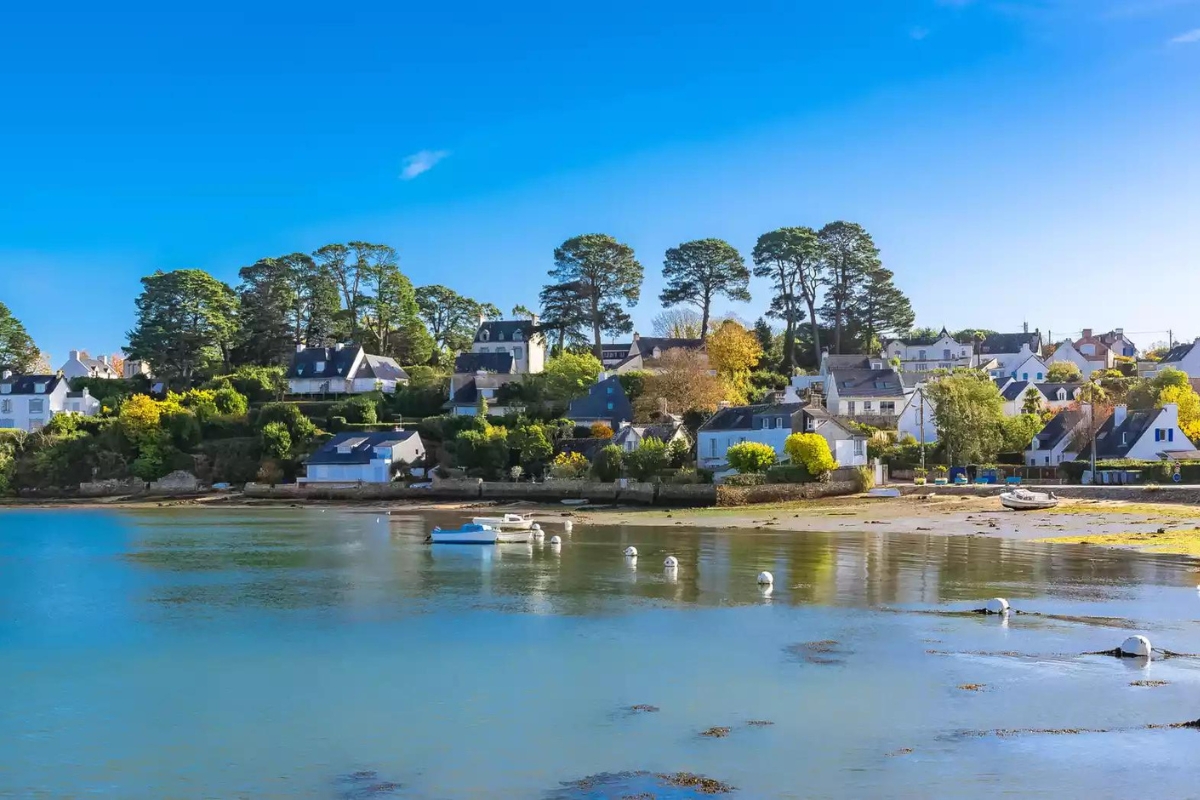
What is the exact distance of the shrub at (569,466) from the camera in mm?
65625

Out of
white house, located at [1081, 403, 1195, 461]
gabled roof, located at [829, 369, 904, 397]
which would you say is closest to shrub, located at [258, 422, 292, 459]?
gabled roof, located at [829, 369, 904, 397]

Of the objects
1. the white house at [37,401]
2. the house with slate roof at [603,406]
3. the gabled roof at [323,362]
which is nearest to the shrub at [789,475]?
the house with slate roof at [603,406]

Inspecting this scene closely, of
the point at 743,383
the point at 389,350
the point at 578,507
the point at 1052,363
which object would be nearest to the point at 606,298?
the point at 743,383

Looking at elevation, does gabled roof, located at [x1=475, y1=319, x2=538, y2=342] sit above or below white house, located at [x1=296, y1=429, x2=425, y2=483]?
above

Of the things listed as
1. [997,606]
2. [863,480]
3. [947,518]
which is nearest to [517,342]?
[863,480]

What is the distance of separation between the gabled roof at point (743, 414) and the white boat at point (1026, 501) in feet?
52.4

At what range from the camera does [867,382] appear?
72.1 m

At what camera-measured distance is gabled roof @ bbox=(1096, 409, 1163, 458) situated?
2229 inches

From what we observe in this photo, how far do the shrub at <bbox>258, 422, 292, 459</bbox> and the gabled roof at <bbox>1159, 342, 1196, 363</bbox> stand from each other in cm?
7103

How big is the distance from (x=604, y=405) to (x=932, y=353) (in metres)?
40.4

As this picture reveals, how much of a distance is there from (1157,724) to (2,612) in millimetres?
28224

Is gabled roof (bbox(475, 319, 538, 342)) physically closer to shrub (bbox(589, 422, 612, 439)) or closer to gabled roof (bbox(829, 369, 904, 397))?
shrub (bbox(589, 422, 612, 439))

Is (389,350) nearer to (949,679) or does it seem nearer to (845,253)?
(845,253)

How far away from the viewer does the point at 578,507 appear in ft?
203
